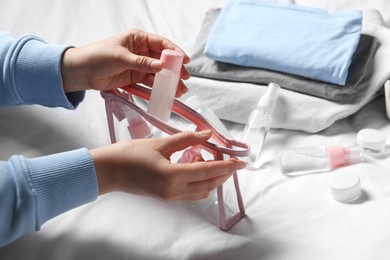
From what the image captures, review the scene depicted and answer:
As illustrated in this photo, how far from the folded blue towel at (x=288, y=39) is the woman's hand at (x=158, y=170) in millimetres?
291

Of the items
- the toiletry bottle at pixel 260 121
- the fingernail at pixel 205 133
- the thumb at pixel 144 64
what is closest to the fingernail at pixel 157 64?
the thumb at pixel 144 64

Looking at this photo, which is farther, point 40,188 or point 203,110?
point 203,110

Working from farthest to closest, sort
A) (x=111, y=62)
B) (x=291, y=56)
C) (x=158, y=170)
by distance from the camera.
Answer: (x=291, y=56) < (x=111, y=62) < (x=158, y=170)

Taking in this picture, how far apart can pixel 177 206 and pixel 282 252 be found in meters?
0.16

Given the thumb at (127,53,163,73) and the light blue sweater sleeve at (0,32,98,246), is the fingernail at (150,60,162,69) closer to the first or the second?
the thumb at (127,53,163,73)

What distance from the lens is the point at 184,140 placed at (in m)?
0.69

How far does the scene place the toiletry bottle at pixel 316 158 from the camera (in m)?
0.82

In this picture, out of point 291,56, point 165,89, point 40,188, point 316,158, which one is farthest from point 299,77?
point 40,188

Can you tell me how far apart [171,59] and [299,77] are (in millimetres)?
282

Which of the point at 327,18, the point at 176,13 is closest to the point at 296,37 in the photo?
the point at 327,18

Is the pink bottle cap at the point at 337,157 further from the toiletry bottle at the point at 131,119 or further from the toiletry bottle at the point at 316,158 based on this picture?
the toiletry bottle at the point at 131,119

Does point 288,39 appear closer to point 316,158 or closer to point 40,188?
point 316,158

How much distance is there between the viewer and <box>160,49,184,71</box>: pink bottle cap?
0.73 meters

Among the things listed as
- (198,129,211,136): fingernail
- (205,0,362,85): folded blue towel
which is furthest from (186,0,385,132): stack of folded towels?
(198,129,211,136): fingernail
